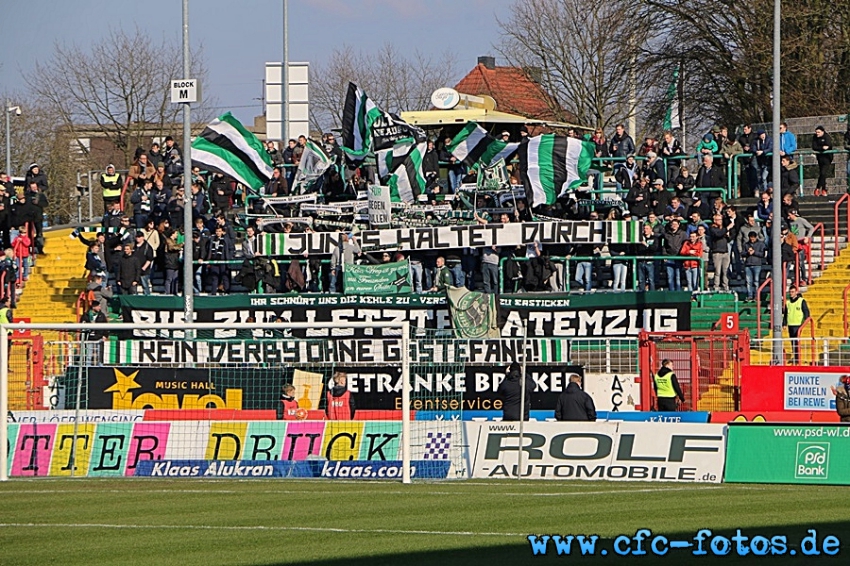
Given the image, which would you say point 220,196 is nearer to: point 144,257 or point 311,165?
point 311,165

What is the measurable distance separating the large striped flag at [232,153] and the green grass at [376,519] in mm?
16022

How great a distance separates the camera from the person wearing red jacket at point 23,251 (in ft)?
113

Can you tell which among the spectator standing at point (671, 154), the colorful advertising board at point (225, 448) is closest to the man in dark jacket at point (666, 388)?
the colorful advertising board at point (225, 448)

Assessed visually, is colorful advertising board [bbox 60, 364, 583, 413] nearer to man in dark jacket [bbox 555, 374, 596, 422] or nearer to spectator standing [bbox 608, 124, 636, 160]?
man in dark jacket [bbox 555, 374, 596, 422]

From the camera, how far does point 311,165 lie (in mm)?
33469

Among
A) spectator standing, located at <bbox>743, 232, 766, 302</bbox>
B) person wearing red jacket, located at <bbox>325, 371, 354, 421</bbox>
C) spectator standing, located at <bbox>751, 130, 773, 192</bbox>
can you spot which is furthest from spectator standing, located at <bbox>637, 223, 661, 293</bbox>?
person wearing red jacket, located at <bbox>325, 371, 354, 421</bbox>

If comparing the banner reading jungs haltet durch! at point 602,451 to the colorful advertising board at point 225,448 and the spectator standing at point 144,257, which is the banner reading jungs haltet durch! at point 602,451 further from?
the spectator standing at point 144,257

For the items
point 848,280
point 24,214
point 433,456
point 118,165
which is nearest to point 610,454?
point 433,456

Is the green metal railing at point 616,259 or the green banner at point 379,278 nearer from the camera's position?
the green metal railing at point 616,259

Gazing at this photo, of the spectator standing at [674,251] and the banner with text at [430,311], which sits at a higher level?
the spectator standing at [674,251]

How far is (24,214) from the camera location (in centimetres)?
3434

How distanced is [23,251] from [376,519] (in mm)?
22740

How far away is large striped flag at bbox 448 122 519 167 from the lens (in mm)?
32781

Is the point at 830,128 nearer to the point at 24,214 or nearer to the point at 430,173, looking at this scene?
the point at 430,173
